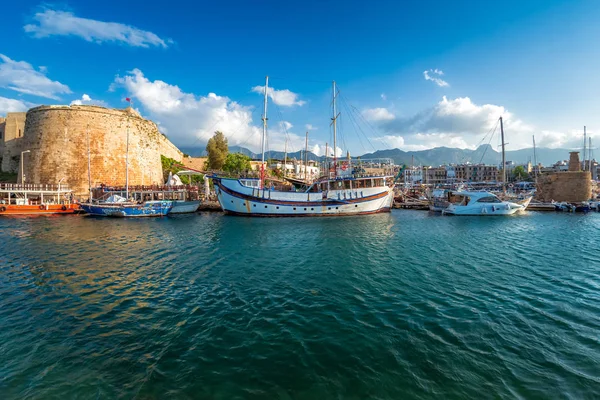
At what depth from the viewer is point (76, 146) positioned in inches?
1603

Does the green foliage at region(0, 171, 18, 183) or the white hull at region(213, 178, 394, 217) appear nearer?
the white hull at region(213, 178, 394, 217)

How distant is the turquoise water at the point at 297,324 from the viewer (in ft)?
17.4

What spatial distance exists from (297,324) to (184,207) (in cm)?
3226

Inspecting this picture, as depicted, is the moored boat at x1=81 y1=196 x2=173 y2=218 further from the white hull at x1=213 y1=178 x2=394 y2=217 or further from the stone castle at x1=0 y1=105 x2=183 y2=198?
the stone castle at x1=0 y1=105 x2=183 y2=198

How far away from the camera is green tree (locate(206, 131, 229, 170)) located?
183ft

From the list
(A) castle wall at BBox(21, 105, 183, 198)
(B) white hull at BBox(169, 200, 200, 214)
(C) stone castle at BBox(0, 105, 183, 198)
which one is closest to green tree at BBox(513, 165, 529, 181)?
(B) white hull at BBox(169, 200, 200, 214)

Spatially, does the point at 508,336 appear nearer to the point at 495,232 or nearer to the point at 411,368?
the point at 411,368

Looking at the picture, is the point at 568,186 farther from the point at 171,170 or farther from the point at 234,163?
the point at 171,170

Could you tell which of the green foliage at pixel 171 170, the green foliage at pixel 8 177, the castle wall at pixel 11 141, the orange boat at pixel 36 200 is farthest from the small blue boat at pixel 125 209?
Answer: the castle wall at pixel 11 141

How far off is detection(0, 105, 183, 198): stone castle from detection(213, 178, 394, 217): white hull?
19.8 meters

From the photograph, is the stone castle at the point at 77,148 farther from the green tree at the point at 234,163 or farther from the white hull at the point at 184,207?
the green tree at the point at 234,163

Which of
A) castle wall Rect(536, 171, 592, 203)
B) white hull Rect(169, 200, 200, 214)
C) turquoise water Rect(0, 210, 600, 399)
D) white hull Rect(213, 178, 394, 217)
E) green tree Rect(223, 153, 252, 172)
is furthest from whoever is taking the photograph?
green tree Rect(223, 153, 252, 172)

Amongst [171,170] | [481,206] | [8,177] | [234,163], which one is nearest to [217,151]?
[234,163]

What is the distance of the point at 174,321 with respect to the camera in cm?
766
